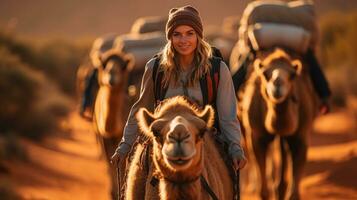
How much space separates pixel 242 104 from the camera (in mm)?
11836

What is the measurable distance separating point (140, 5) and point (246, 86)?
7417 centimetres

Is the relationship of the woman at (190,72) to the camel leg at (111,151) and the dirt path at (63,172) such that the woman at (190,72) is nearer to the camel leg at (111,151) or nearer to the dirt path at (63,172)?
the camel leg at (111,151)

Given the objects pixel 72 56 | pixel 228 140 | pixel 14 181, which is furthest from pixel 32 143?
pixel 72 56

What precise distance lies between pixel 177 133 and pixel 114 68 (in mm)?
7779

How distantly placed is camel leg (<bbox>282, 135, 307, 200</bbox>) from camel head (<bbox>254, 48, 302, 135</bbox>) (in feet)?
0.59

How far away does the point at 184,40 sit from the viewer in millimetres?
5938

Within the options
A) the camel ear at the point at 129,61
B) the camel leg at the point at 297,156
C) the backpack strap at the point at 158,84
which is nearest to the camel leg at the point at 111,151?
the camel ear at the point at 129,61

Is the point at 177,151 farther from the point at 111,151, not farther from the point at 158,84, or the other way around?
the point at 111,151

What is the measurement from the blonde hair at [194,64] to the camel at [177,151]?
1.58ft

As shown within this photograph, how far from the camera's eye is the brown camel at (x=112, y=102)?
11.5 metres

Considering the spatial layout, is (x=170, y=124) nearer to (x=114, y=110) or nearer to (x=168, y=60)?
(x=168, y=60)

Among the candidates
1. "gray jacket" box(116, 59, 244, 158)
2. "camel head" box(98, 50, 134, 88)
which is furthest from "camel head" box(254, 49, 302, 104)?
"gray jacket" box(116, 59, 244, 158)

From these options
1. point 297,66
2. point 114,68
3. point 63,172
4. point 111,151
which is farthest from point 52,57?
point 297,66

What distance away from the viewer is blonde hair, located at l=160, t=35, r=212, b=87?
5.94 m
